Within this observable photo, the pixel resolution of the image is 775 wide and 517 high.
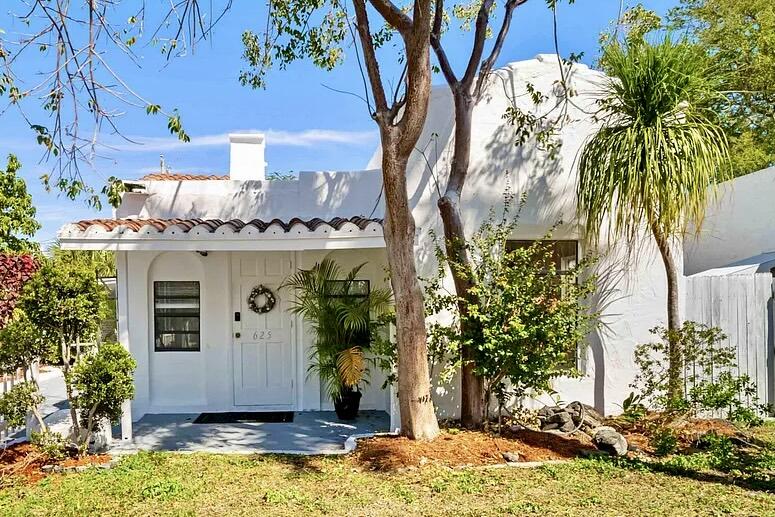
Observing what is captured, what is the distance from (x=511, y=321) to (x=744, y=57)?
41.7ft

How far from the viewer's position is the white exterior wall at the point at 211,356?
9.80 m

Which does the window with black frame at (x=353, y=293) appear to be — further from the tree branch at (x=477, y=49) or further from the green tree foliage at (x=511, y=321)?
the tree branch at (x=477, y=49)

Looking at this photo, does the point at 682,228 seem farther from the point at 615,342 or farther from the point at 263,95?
the point at 263,95

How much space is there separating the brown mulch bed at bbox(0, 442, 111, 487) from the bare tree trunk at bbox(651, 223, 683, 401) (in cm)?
741

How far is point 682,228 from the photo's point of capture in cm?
779

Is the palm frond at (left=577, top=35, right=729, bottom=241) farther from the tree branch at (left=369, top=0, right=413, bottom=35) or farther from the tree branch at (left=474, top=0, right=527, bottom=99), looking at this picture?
the tree branch at (left=369, top=0, right=413, bottom=35)

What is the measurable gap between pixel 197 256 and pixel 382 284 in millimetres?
3181

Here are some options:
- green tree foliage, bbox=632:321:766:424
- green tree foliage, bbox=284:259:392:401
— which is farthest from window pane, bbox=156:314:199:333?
green tree foliage, bbox=632:321:766:424

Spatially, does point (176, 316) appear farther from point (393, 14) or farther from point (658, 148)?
point (658, 148)

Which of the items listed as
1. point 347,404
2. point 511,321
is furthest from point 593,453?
point 347,404

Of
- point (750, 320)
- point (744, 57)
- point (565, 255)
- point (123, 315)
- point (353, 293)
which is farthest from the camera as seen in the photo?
point (744, 57)

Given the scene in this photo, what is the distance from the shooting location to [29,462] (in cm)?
664

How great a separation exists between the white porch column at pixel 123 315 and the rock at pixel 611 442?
607 centimetres

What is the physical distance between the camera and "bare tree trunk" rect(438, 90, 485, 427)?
7.62m
